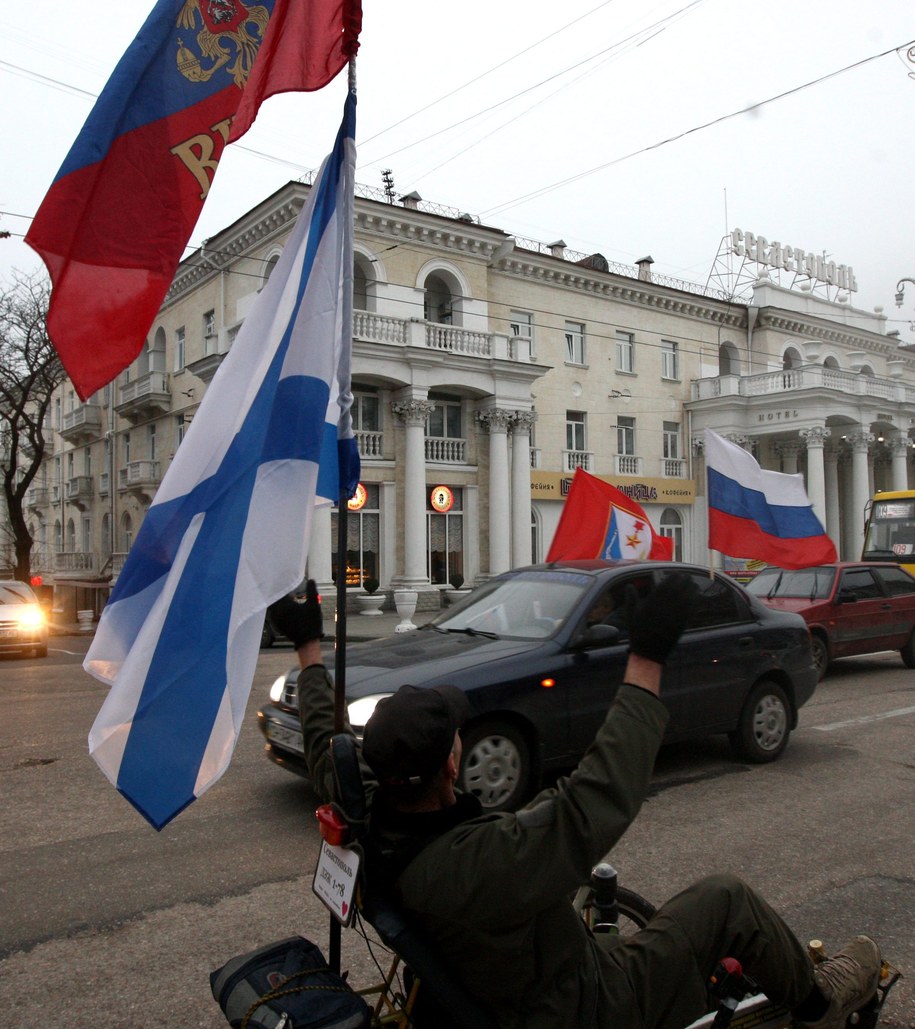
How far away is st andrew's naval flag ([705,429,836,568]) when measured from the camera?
9195 mm

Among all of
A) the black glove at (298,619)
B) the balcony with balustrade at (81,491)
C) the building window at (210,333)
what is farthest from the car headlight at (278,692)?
the balcony with balustrade at (81,491)

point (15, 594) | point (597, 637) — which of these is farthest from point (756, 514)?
point (15, 594)

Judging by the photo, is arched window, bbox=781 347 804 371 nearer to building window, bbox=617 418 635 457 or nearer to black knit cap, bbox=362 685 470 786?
building window, bbox=617 418 635 457

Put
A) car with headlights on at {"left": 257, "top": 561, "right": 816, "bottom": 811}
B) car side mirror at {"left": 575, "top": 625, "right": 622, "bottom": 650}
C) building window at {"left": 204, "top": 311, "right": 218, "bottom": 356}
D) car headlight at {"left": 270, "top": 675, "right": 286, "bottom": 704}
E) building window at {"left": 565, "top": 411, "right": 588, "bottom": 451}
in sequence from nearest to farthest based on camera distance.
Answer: car with headlights on at {"left": 257, "top": 561, "right": 816, "bottom": 811}, car side mirror at {"left": 575, "top": 625, "right": 622, "bottom": 650}, car headlight at {"left": 270, "top": 675, "right": 286, "bottom": 704}, building window at {"left": 204, "top": 311, "right": 218, "bottom": 356}, building window at {"left": 565, "top": 411, "right": 588, "bottom": 451}

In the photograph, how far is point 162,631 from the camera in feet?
8.32

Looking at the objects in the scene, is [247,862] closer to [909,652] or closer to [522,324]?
[909,652]

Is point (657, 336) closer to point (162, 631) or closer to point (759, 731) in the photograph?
point (759, 731)

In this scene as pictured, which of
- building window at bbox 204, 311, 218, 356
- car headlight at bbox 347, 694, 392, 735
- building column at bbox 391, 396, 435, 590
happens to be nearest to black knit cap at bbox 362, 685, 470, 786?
car headlight at bbox 347, 694, 392, 735

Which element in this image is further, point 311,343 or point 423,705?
point 311,343

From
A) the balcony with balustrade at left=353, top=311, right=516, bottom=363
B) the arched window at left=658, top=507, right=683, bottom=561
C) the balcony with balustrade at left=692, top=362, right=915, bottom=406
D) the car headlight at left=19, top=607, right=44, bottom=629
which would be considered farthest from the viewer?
the arched window at left=658, top=507, right=683, bottom=561

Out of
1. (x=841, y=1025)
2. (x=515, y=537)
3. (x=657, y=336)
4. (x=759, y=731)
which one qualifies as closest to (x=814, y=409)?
(x=657, y=336)

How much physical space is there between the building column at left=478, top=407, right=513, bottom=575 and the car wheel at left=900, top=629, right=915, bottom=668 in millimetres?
16271

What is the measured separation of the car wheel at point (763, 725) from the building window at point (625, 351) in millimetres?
28447

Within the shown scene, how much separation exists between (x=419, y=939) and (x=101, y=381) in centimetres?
197
